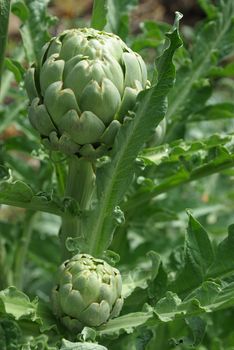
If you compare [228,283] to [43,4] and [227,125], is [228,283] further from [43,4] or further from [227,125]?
[227,125]

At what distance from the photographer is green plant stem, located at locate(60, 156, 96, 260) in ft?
3.80

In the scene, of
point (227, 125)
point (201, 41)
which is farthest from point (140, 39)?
point (227, 125)

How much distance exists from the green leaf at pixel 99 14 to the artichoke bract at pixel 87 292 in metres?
0.38

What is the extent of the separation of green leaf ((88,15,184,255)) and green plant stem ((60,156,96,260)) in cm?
4

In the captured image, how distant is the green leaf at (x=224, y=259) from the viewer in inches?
44.7

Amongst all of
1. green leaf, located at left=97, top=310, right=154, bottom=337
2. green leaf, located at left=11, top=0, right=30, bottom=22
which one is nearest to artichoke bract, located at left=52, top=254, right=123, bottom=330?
green leaf, located at left=97, top=310, right=154, bottom=337

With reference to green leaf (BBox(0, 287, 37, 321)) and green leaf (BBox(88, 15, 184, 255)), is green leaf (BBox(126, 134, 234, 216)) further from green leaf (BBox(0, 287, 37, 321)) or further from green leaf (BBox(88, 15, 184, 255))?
green leaf (BBox(0, 287, 37, 321))

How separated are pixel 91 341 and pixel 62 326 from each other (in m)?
0.09

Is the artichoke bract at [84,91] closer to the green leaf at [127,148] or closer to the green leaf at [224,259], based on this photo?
the green leaf at [127,148]

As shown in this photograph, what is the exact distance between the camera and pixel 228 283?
1.10 m

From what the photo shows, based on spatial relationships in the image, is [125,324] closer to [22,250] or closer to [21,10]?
[22,250]

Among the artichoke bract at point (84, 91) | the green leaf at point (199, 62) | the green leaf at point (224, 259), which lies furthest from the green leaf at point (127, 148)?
the green leaf at point (199, 62)

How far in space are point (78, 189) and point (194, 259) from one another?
203mm

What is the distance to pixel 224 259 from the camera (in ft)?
3.74
